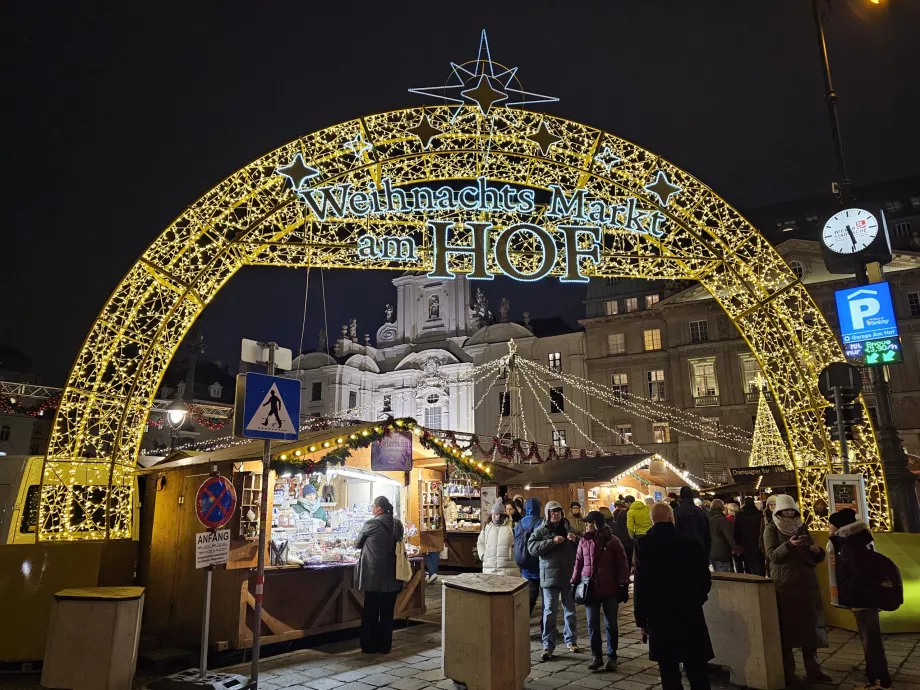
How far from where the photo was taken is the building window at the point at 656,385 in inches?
1442

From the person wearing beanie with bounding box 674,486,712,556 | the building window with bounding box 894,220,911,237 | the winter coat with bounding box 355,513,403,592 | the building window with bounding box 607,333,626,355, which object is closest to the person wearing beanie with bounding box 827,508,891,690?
the person wearing beanie with bounding box 674,486,712,556

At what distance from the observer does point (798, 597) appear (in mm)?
6426

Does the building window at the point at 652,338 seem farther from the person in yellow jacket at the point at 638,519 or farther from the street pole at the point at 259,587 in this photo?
the street pole at the point at 259,587

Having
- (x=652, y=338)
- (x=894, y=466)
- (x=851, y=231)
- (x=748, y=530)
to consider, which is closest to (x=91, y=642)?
(x=748, y=530)

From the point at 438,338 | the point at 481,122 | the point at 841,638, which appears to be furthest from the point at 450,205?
the point at 438,338

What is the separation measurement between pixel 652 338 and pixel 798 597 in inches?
1271

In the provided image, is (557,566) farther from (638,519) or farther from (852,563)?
(638,519)

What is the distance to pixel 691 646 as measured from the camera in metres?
5.11

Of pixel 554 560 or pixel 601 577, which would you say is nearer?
Result: pixel 601 577

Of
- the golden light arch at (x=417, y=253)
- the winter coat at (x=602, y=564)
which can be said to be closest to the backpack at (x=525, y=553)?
the winter coat at (x=602, y=564)

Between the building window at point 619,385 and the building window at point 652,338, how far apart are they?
2.23 metres

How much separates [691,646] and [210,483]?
459 cm

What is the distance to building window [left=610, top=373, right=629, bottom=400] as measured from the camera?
123ft

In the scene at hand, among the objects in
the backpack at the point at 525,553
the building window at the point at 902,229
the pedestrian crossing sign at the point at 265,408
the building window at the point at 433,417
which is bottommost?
the backpack at the point at 525,553
